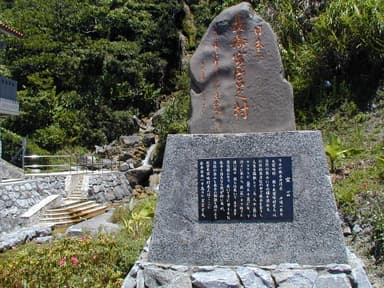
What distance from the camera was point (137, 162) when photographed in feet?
71.2

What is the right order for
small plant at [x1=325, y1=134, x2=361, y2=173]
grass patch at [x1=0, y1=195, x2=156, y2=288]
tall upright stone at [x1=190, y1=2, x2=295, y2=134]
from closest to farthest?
tall upright stone at [x1=190, y1=2, x2=295, y2=134] → grass patch at [x1=0, y1=195, x2=156, y2=288] → small plant at [x1=325, y1=134, x2=361, y2=173]

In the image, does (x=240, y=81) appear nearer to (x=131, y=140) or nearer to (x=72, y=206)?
(x=72, y=206)

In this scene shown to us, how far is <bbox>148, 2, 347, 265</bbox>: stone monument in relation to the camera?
14.0 ft

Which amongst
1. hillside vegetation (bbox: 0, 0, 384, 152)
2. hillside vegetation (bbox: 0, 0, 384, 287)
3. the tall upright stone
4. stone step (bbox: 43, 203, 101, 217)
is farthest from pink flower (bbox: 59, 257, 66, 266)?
hillside vegetation (bbox: 0, 0, 384, 152)

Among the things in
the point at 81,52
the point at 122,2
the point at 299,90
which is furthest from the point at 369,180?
the point at 122,2

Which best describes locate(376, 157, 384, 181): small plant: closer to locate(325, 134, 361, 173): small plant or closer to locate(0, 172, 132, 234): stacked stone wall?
locate(325, 134, 361, 173): small plant

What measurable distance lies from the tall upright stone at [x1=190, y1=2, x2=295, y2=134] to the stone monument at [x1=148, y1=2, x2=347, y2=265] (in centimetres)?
1

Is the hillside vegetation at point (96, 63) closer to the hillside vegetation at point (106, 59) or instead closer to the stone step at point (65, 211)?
the hillside vegetation at point (106, 59)

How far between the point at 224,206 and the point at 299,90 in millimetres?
8881

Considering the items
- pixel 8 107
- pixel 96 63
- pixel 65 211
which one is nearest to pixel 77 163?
pixel 8 107

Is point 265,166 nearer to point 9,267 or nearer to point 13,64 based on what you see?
point 9,267

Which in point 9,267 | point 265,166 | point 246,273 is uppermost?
point 265,166

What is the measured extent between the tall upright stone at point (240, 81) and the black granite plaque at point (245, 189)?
1.33ft

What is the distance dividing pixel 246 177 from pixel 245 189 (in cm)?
12
